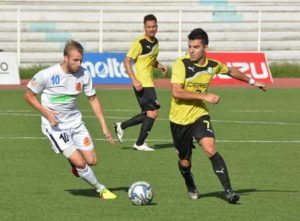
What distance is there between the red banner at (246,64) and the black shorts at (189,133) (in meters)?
22.5

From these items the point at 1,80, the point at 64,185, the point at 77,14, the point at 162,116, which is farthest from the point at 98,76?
the point at 64,185

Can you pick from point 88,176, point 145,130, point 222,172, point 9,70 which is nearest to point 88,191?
point 88,176

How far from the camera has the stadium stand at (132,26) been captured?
40.3 m

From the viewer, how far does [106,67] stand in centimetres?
3522

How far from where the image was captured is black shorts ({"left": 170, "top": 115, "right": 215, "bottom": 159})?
12344 mm

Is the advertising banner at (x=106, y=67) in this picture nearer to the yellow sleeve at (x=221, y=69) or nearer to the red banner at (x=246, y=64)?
the red banner at (x=246, y=64)

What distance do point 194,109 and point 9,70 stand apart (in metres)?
22.4

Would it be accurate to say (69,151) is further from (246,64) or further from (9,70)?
(246,64)

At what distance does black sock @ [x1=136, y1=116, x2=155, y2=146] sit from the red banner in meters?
16.7

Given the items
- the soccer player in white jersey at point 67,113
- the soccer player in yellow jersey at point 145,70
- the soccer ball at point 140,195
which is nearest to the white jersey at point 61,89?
the soccer player in white jersey at point 67,113

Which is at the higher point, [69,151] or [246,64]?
[69,151]

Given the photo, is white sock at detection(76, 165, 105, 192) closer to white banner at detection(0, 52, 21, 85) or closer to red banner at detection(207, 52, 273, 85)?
white banner at detection(0, 52, 21, 85)

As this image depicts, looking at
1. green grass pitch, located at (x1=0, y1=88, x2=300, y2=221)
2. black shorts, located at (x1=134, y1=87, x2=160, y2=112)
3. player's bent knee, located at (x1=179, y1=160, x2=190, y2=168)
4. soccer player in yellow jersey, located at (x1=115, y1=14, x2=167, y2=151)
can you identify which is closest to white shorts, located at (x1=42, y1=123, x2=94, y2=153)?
green grass pitch, located at (x1=0, y1=88, x2=300, y2=221)

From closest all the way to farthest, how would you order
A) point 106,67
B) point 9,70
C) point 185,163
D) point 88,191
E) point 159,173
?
point 185,163
point 88,191
point 159,173
point 9,70
point 106,67
